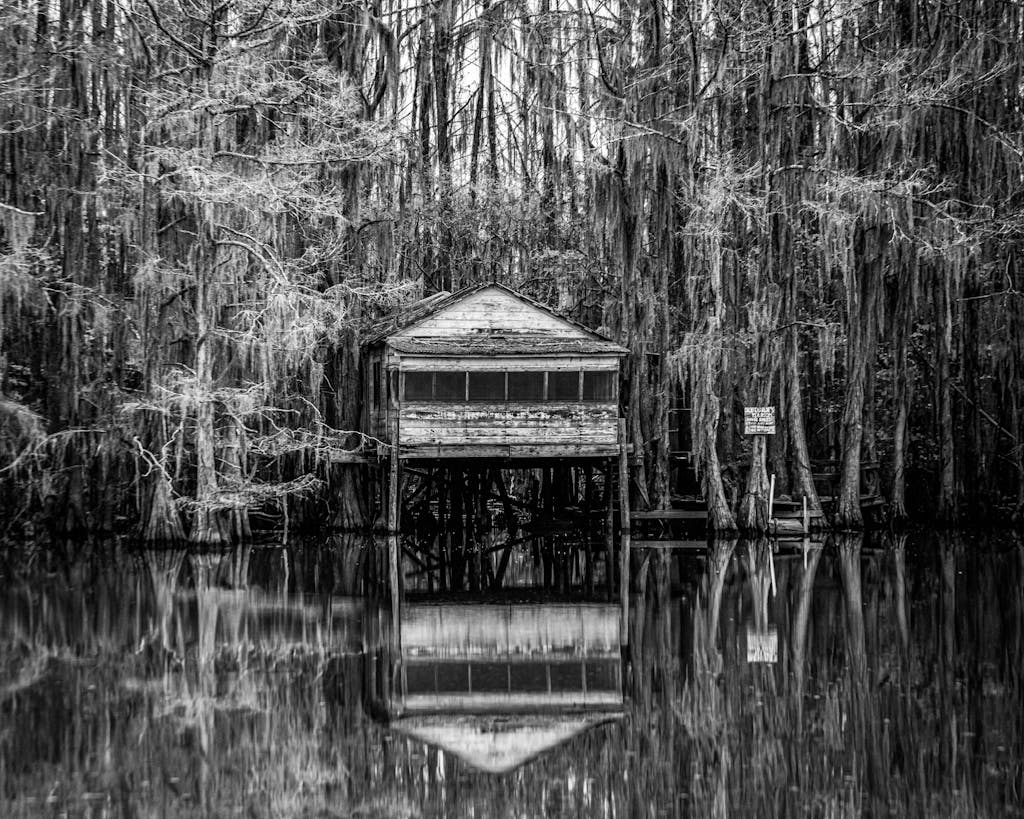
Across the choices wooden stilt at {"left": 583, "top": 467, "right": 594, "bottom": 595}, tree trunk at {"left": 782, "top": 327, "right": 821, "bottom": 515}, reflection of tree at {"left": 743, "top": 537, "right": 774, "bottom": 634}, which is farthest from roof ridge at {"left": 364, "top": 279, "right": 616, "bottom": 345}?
reflection of tree at {"left": 743, "top": 537, "right": 774, "bottom": 634}

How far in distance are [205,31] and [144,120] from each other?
7.88ft

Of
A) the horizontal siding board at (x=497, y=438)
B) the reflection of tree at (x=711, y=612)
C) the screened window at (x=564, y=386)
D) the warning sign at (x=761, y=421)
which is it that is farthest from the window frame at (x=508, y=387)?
the reflection of tree at (x=711, y=612)

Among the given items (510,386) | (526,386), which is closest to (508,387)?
(510,386)

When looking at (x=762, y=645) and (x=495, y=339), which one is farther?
(x=495, y=339)

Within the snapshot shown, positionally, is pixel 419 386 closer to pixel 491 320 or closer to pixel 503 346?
pixel 503 346

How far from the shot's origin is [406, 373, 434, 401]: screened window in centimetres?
3091

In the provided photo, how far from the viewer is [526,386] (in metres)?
31.3

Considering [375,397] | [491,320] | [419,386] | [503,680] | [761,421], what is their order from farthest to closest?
[375,397] < [491,320] < [419,386] < [761,421] < [503,680]

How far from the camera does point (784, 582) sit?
21.3m

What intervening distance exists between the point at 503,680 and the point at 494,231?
27411mm

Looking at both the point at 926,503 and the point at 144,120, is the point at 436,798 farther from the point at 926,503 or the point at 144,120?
the point at 926,503

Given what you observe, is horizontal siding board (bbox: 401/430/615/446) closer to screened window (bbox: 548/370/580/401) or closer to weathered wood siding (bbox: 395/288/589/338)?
screened window (bbox: 548/370/580/401)

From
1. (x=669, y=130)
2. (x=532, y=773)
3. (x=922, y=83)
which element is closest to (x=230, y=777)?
(x=532, y=773)

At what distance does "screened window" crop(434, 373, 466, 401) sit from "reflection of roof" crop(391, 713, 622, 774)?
1975 centimetres
